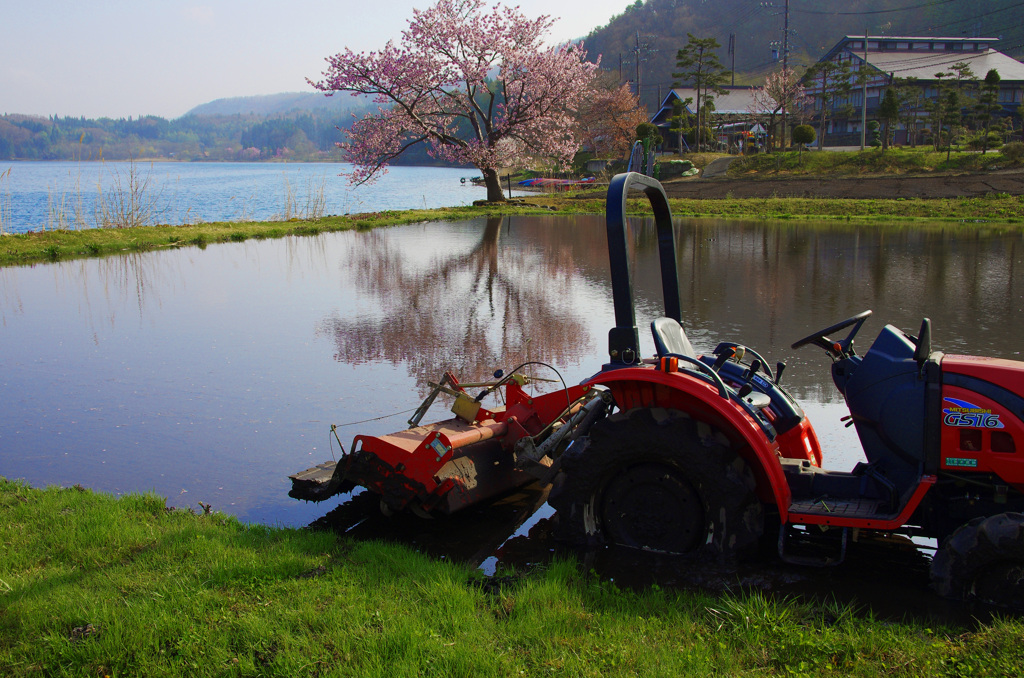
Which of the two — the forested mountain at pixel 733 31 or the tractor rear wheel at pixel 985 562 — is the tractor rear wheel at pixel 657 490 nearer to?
the tractor rear wheel at pixel 985 562

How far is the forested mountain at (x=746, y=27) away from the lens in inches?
4578

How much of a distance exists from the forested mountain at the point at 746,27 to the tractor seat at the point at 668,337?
113138 mm

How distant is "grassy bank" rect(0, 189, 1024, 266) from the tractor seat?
15.9 metres

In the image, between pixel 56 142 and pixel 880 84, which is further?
pixel 56 142

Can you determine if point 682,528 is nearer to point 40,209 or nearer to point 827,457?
point 827,457

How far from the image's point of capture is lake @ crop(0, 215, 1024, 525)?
554cm

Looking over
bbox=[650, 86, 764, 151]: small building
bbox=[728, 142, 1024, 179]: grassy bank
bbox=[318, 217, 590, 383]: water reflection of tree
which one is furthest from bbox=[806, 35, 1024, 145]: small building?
bbox=[318, 217, 590, 383]: water reflection of tree

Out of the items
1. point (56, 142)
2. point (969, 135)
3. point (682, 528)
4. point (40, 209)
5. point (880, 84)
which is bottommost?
point (682, 528)

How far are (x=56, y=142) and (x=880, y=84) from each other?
552ft

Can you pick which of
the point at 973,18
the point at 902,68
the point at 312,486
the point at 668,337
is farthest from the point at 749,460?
the point at 973,18

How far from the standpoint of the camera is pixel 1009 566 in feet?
10.1

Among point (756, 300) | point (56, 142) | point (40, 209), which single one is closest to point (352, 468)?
point (756, 300)

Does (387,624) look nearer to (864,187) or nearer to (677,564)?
(677,564)

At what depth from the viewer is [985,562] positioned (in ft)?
10.1
